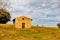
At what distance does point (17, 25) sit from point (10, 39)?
987 inches

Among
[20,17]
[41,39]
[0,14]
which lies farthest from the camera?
[0,14]

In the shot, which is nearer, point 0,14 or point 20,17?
point 20,17

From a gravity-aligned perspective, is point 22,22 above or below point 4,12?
below

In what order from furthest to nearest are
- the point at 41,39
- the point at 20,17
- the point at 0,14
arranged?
the point at 0,14
the point at 20,17
the point at 41,39

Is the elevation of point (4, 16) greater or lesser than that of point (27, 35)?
greater

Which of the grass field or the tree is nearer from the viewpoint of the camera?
the grass field

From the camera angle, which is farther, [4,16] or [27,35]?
[4,16]

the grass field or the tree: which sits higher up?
the tree

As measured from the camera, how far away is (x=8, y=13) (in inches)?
2714

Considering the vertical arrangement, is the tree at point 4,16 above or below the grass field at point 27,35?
above

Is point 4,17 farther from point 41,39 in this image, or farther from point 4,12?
point 41,39

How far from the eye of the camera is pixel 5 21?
68312 millimetres

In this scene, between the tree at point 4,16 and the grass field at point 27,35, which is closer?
the grass field at point 27,35

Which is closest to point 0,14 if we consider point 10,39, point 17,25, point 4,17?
point 4,17
